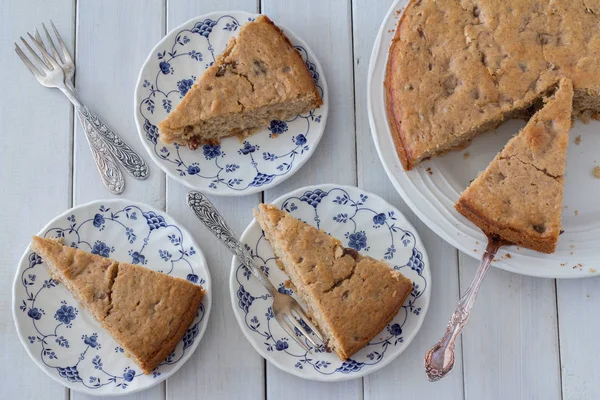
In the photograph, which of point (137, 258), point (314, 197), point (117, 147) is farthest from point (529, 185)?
point (117, 147)

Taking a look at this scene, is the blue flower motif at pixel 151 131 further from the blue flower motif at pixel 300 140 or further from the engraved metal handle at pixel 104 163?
the blue flower motif at pixel 300 140

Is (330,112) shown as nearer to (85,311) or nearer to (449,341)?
(449,341)

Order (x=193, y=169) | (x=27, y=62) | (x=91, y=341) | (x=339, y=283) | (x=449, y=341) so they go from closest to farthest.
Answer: (x=449, y=341)
(x=339, y=283)
(x=91, y=341)
(x=193, y=169)
(x=27, y=62)

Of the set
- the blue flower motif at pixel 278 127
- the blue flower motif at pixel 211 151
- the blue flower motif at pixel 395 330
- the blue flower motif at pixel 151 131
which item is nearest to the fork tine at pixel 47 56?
the blue flower motif at pixel 151 131

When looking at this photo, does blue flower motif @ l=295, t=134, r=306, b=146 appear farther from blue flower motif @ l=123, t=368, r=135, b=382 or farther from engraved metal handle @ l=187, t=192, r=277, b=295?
blue flower motif @ l=123, t=368, r=135, b=382

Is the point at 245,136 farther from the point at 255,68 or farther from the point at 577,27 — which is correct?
the point at 577,27

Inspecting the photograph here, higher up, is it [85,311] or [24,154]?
[24,154]

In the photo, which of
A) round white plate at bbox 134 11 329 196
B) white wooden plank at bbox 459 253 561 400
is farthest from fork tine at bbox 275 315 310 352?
white wooden plank at bbox 459 253 561 400

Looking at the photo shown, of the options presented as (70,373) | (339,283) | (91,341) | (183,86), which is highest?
(183,86)
